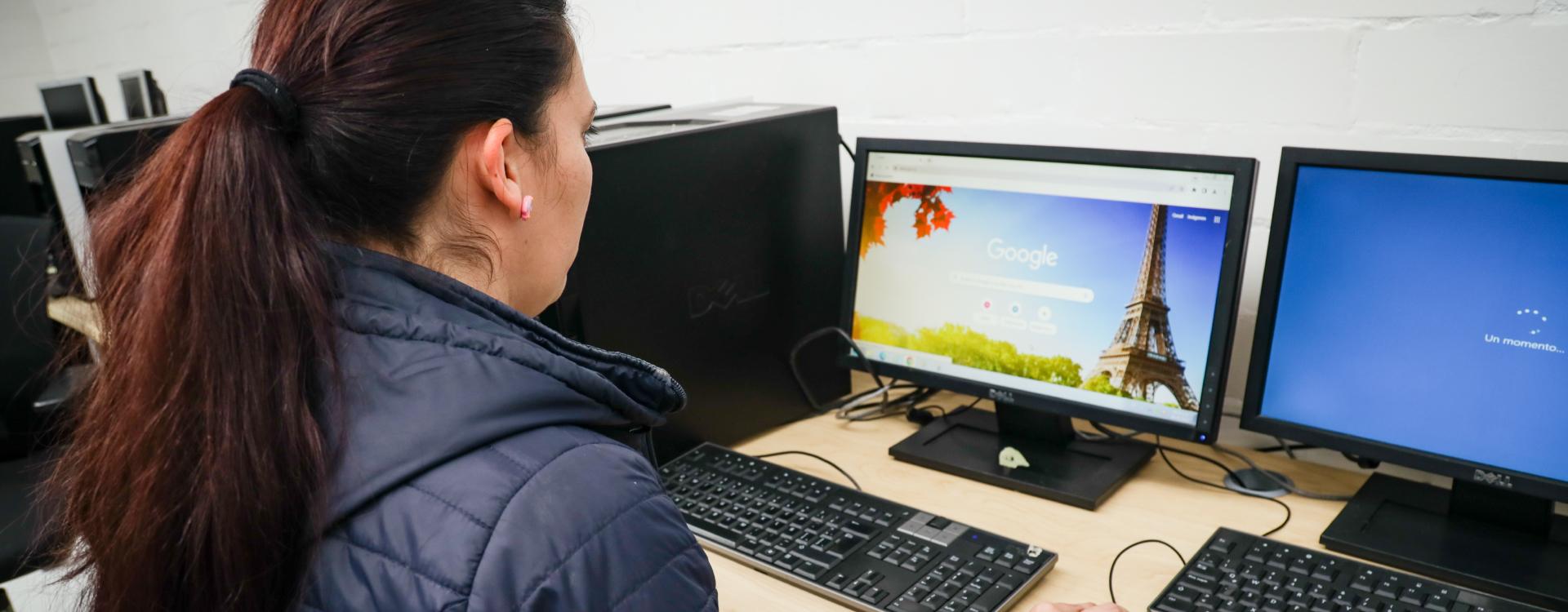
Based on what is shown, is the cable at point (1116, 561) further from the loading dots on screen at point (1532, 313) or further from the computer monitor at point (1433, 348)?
the loading dots on screen at point (1532, 313)

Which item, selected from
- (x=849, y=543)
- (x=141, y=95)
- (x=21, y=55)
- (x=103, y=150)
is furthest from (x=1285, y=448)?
(x=21, y=55)

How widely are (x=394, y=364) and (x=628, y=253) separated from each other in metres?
0.57

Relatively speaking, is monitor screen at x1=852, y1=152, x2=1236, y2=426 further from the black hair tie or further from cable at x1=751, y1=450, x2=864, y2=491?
the black hair tie

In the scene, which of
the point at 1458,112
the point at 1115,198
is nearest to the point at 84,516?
the point at 1115,198

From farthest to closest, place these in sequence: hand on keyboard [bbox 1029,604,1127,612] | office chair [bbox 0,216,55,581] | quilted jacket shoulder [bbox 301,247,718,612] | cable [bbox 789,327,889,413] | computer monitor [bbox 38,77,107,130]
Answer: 1. computer monitor [bbox 38,77,107,130]
2. office chair [bbox 0,216,55,581]
3. cable [bbox 789,327,889,413]
4. hand on keyboard [bbox 1029,604,1127,612]
5. quilted jacket shoulder [bbox 301,247,718,612]

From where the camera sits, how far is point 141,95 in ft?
8.66

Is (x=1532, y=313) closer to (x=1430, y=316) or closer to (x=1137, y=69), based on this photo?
(x=1430, y=316)

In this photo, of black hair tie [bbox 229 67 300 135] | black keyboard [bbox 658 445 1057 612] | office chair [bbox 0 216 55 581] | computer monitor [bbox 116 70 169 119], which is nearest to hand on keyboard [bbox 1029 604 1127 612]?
black keyboard [bbox 658 445 1057 612]

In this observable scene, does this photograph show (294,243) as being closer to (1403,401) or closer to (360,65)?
(360,65)

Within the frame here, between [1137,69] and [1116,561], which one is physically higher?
[1137,69]

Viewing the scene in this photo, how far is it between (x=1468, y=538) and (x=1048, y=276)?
0.48m

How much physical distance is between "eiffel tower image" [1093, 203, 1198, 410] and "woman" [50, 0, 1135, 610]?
0.63 metres

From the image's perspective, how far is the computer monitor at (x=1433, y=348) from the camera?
3.07ft

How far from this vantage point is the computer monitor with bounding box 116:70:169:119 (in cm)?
262
